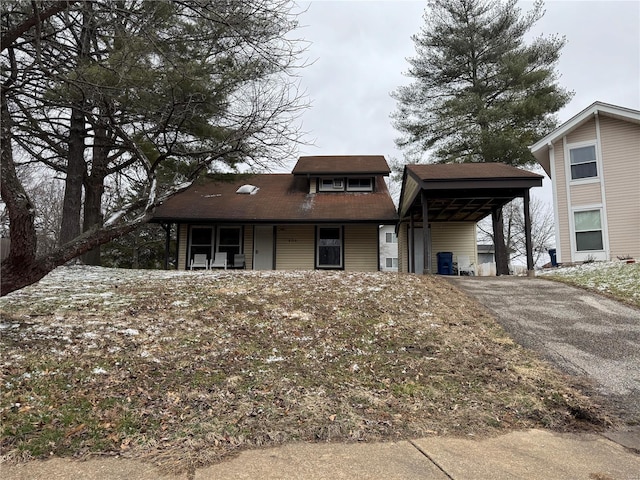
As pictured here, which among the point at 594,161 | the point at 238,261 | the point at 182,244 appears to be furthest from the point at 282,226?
the point at 594,161

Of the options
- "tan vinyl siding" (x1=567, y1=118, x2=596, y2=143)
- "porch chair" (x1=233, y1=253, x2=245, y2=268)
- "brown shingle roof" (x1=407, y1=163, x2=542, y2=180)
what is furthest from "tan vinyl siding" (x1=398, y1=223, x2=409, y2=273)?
"tan vinyl siding" (x1=567, y1=118, x2=596, y2=143)

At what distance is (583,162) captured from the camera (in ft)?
45.2

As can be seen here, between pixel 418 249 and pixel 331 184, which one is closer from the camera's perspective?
pixel 418 249

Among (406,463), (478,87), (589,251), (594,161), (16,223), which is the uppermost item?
(478,87)

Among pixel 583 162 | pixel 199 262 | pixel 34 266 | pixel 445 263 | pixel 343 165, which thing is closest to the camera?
pixel 34 266

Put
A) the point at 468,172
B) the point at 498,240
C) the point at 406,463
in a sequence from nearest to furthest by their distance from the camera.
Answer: the point at 406,463, the point at 468,172, the point at 498,240

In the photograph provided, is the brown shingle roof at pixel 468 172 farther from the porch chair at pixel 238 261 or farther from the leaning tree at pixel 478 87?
the porch chair at pixel 238 261

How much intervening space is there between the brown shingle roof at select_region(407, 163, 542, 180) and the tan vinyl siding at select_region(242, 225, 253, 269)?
651cm

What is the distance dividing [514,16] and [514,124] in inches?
215

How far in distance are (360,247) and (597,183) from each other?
27.6 ft

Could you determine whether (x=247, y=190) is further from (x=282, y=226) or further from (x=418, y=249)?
(x=418, y=249)

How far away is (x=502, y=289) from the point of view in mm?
9359

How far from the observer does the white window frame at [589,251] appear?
1302cm

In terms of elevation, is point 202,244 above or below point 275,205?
below
